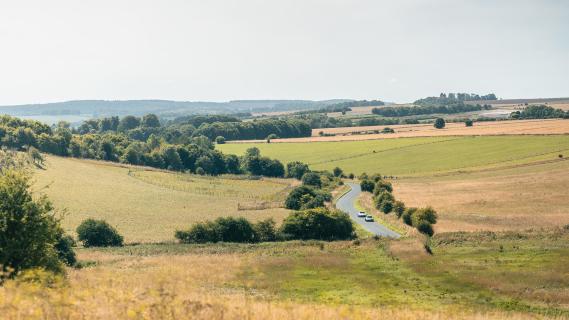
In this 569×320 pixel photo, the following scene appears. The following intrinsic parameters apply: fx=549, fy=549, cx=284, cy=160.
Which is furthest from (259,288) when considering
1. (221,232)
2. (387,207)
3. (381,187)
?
(381,187)

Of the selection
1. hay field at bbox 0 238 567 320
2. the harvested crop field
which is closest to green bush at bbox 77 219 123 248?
hay field at bbox 0 238 567 320

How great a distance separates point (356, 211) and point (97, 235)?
4143cm

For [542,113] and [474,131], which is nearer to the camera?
[474,131]

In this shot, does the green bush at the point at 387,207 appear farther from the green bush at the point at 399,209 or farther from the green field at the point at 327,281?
the green field at the point at 327,281

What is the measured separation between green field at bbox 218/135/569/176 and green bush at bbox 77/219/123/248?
248ft

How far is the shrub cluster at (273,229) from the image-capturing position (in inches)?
2432

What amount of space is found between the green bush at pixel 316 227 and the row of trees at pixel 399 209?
350 inches

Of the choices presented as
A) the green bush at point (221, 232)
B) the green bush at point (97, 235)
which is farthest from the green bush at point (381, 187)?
the green bush at point (97, 235)

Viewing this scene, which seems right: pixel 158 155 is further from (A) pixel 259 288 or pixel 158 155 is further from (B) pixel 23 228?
(B) pixel 23 228

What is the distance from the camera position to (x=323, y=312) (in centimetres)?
1115

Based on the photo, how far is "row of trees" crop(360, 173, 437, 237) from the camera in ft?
215

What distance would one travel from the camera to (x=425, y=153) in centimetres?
13700

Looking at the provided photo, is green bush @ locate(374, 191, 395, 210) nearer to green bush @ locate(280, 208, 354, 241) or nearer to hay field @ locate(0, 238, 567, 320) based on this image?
green bush @ locate(280, 208, 354, 241)

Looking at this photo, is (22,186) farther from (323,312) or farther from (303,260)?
(303,260)
